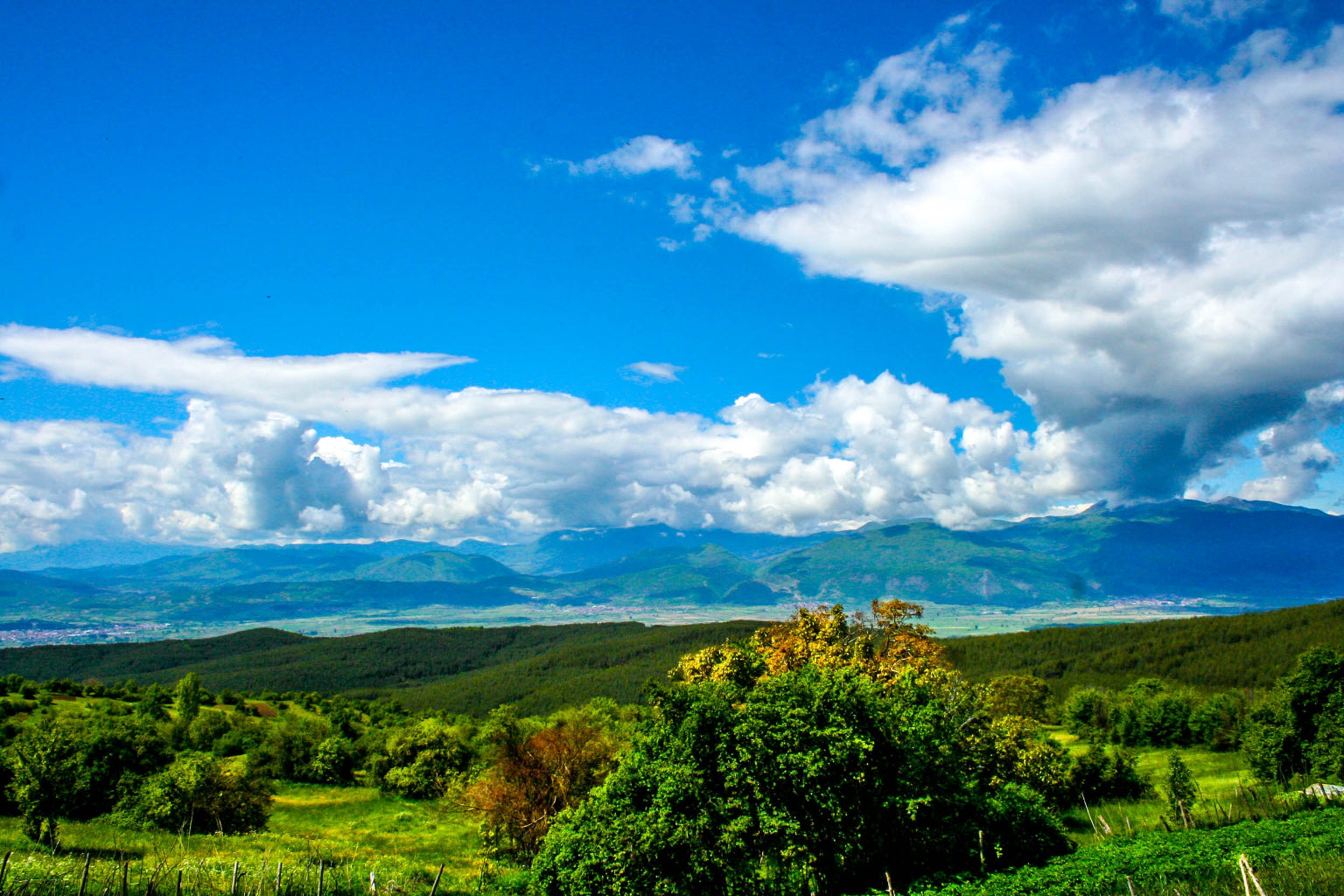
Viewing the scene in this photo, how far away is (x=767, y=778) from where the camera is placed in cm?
2486

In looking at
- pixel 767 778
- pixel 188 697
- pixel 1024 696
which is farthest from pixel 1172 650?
pixel 188 697

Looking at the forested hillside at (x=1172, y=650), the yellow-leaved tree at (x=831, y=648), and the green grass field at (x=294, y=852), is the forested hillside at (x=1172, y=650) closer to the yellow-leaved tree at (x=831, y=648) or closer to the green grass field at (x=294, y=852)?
the yellow-leaved tree at (x=831, y=648)

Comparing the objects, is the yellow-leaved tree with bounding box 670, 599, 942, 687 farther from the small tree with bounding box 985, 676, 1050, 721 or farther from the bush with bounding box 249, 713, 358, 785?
the bush with bounding box 249, 713, 358, 785

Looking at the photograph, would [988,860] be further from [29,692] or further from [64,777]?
[29,692]

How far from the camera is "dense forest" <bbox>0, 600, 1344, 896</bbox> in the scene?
80.0 feet

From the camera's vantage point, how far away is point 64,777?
35.1 meters

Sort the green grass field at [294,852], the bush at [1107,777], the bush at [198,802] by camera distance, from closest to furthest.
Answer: the green grass field at [294,852]
the bush at [198,802]
the bush at [1107,777]

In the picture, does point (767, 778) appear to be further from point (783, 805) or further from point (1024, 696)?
point (1024, 696)

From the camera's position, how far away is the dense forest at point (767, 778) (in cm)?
2438

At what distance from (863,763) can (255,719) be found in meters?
87.6

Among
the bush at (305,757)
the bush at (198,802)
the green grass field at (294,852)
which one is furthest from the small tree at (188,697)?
the bush at (198,802)

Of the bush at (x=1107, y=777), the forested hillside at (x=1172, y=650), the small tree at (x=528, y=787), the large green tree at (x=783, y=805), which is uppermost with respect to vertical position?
the large green tree at (x=783, y=805)

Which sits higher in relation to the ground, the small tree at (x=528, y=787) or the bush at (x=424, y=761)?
the small tree at (x=528, y=787)

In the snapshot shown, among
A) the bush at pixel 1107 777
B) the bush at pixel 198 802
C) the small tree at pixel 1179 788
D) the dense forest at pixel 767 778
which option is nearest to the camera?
the dense forest at pixel 767 778
